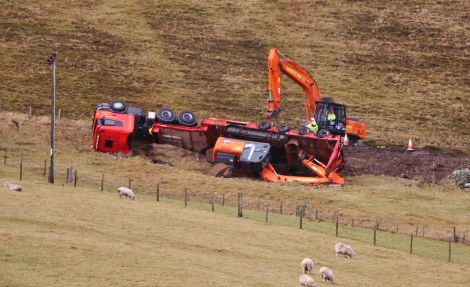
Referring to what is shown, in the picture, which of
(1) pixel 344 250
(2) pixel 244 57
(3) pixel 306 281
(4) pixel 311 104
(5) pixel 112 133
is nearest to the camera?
(3) pixel 306 281

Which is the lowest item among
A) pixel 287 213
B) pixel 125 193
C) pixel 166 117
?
pixel 287 213

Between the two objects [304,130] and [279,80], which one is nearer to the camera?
[304,130]

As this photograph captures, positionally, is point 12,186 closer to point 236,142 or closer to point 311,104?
point 236,142

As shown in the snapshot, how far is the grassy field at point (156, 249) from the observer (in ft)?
125

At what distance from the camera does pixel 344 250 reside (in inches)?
1834

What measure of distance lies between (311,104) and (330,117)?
5.34m

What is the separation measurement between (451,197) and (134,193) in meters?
17.8

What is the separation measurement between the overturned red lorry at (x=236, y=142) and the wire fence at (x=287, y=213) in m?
4.55

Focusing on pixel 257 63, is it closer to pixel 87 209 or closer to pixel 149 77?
pixel 149 77

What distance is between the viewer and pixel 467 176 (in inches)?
2638

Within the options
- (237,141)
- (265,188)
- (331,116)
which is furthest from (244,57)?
(265,188)

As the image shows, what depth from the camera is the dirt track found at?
228ft

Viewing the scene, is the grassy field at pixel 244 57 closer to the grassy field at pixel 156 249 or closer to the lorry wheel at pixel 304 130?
the lorry wheel at pixel 304 130

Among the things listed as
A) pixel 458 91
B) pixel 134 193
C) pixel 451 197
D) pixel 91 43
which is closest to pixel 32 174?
pixel 134 193
